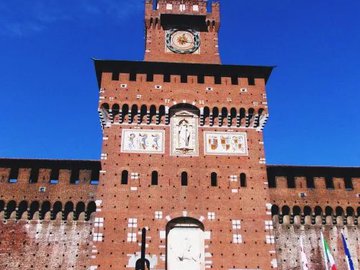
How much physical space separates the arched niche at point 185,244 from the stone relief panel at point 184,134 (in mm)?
3132

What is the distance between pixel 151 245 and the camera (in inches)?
775

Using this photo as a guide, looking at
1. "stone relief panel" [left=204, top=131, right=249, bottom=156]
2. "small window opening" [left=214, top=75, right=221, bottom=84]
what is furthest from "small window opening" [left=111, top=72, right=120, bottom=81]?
"stone relief panel" [left=204, top=131, right=249, bottom=156]

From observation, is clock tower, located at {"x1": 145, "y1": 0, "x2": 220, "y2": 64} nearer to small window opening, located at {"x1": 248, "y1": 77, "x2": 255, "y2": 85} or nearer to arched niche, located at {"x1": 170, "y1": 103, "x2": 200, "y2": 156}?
→ small window opening, located at {"x1": 248, "y1": 77, "x2": 255, "y2": 85}

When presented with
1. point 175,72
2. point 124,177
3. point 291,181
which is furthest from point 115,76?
point 291,181

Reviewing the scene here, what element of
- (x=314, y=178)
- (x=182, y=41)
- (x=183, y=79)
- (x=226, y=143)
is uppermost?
(x=182, y=41)

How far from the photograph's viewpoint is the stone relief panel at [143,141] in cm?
2167

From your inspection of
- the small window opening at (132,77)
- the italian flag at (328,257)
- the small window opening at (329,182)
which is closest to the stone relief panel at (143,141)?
the small window opening at (132,77)

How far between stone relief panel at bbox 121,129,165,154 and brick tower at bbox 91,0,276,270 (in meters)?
0.05

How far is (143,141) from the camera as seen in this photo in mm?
21859

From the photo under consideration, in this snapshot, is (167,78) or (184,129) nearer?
(184,129)

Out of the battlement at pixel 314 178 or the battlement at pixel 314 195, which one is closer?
the battlement at pixel 314 195

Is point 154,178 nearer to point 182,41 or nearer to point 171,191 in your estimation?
point 171,191

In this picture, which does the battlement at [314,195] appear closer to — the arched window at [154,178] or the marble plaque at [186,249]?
the marble plaque at [186,249]

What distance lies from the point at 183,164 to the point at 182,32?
8.25m
